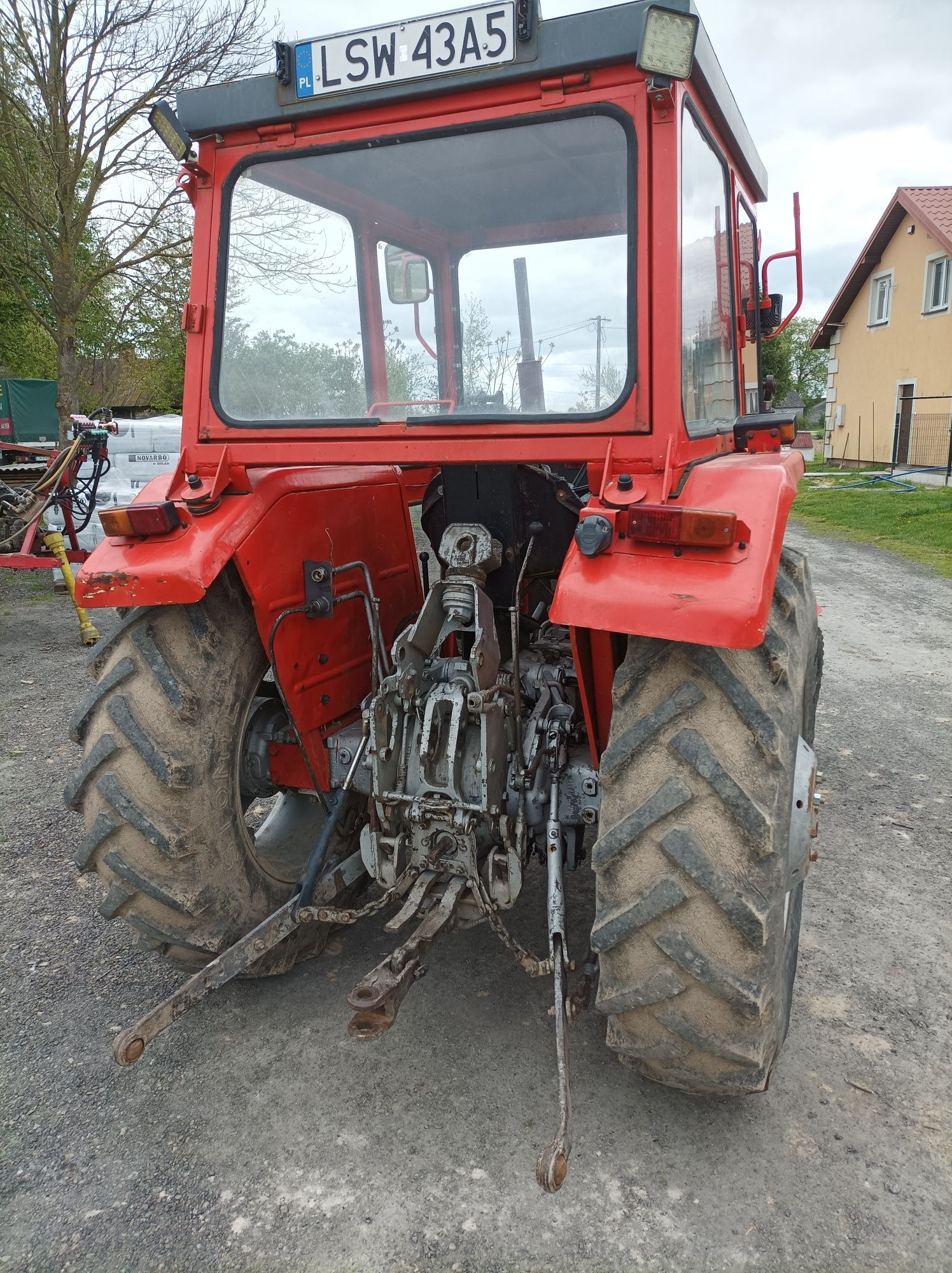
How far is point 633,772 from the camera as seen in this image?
204 cm

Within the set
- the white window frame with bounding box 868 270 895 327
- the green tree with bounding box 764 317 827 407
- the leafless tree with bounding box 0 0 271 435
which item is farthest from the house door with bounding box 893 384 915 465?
the green tree with bounding box 764 317 827 407

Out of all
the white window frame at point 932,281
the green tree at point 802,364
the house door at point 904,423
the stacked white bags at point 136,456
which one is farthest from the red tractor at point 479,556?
the green tree at point 802,364

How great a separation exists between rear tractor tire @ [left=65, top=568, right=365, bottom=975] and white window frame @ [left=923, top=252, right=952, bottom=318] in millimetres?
20570

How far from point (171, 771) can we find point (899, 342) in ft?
74.4

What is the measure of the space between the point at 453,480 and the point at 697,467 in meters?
0.87

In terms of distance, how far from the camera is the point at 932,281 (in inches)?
767

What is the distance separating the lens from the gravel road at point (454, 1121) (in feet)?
6.48

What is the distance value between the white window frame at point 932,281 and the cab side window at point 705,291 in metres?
19.0

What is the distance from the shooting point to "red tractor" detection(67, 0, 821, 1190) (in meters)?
1.99

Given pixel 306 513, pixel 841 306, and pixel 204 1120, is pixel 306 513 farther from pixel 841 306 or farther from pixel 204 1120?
pixel 841 306

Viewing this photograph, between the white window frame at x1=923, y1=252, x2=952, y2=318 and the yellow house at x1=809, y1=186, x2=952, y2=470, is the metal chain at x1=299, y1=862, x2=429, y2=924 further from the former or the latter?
the white window frame at x1=923, y1=252, x2=952, y2=318

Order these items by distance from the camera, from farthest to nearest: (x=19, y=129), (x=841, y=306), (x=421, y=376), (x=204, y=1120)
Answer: (x=841, y=306) < (x=19, y=129) < (x=421, y=376) < (x=204, y=1120)

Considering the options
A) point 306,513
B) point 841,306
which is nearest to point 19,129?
point 306,513

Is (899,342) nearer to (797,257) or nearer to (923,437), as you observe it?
(923,437)
